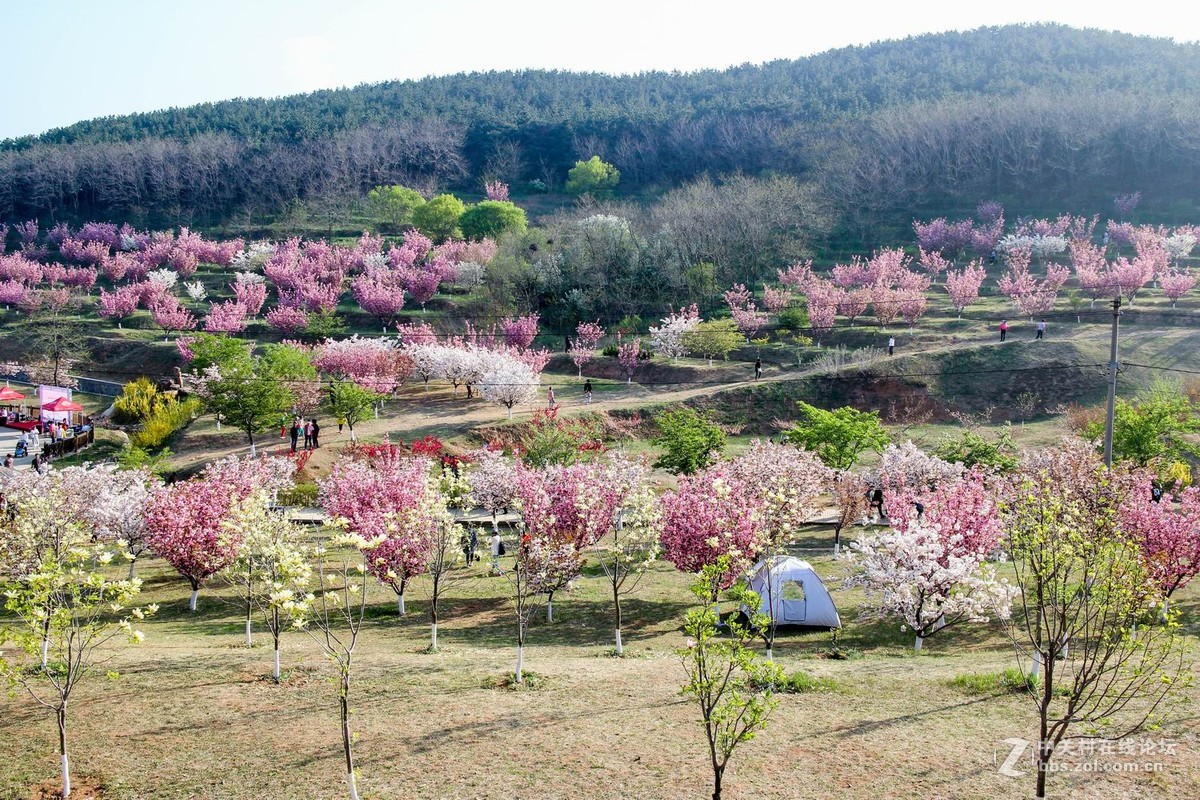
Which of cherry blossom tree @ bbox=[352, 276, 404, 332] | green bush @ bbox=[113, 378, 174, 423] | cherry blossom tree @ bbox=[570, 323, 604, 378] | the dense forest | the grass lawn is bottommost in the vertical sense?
the grass lawn

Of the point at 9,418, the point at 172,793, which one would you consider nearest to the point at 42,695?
the point at 172,793

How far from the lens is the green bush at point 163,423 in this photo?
41031mm

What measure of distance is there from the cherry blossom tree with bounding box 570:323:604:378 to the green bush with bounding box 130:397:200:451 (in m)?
20.1

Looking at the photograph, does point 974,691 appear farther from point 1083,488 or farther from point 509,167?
point 509,167

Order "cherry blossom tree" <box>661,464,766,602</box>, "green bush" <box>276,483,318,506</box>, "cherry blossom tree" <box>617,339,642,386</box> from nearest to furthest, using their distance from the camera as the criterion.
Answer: "cherry blossom tree" <box>661,464,766,602</box>
"green bush" <box>276,483,318,506</box>
"cherry blossom tree" <box>617,339,642,386</box>

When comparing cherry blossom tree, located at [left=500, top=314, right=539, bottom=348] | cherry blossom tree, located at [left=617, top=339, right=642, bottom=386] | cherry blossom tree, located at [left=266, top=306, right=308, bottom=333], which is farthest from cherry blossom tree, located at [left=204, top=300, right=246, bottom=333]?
cherry blossom tree, located at [left=617, top=339, right=642, bottom=386]

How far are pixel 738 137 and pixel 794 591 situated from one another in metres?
109

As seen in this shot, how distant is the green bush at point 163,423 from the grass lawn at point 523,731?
25.8 meters

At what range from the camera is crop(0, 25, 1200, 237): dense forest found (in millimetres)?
90125

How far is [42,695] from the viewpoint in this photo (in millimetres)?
15094

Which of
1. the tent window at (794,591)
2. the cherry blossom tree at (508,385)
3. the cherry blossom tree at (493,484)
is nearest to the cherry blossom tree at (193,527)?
the cherry blossom tree at (493,484)

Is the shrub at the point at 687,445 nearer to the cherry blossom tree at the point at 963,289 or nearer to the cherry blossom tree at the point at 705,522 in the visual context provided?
the cherry blossom tree at the point at 705,522

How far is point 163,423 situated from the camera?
138 feet

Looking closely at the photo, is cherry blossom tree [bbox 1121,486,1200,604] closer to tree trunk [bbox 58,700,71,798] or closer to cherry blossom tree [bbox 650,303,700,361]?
tree trunk [bbox 58,700,71,798]
